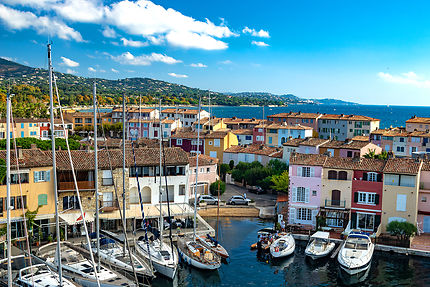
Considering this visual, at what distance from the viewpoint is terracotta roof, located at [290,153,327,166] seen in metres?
47.6

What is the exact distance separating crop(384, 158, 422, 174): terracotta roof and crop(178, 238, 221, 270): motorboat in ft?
66.5

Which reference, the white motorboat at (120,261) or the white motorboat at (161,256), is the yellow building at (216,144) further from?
the white motorboat at (120,261)

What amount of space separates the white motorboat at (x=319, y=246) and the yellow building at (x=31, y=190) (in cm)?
2417

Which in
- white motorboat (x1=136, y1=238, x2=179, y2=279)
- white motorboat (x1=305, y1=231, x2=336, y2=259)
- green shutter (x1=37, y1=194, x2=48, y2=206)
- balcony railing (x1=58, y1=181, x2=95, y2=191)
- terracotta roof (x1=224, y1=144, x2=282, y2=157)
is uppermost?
terracotta roof (x1=224, y1=144, x2=282, y2=157)

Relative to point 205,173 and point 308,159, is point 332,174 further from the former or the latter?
point 205,173

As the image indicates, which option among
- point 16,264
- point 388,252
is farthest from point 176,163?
point 388,252

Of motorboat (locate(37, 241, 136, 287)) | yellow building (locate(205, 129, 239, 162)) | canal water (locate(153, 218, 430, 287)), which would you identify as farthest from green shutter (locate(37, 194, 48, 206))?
yellow building (locate(205, 129, 239, 162))

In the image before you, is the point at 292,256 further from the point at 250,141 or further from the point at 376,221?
the point at 250,141

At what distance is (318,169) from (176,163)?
1545cm

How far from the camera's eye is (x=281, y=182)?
186 feet

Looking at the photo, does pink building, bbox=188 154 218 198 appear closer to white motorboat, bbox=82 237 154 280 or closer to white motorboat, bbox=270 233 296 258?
white motorboat, bbox=270 233 296 258

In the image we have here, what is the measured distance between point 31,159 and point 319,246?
2830 centimetres

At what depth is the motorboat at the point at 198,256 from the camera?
3594 centimetres

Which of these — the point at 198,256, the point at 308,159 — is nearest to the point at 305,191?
the point at 308,159
